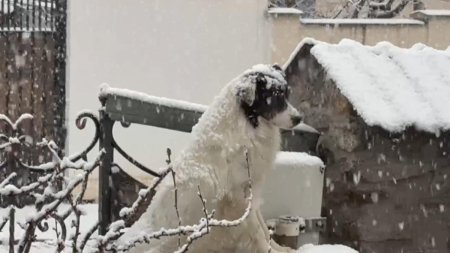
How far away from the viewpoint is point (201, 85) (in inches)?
416

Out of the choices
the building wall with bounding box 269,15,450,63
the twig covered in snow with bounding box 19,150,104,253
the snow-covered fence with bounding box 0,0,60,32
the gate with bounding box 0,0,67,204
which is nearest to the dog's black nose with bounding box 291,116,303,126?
the twig covered in snow with bounding box 19,150,104,253

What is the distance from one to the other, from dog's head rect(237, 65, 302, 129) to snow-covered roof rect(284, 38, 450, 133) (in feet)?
1.31

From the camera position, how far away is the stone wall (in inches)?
174

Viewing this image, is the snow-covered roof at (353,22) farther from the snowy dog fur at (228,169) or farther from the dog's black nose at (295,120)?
the snowy dog fur at (228,169)

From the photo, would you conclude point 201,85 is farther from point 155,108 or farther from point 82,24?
point 155,108

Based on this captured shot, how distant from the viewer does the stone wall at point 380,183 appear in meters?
4.43

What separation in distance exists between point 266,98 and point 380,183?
833mm

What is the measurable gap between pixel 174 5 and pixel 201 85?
3.55 feet

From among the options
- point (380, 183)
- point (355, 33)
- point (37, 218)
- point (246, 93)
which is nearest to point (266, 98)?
point (246, 93)

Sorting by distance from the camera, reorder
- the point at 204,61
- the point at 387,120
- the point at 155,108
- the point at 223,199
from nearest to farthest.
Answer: the point at 223,199 → the point at 387,120 → the point at 155,108 → the point at 204,61

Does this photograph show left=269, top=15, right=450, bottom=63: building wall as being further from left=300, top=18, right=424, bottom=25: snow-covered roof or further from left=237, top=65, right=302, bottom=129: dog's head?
left=237, top=65, right=302, bottom=129: dog's head

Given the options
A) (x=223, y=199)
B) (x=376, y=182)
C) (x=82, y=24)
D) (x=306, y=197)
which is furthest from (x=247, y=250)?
(x=82, y=24)

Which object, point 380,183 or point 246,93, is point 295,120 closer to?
point 246,93

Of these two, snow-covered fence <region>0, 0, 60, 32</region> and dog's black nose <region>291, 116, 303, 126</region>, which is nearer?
dog's black nose <region>291, 116, 303, 126</region>
